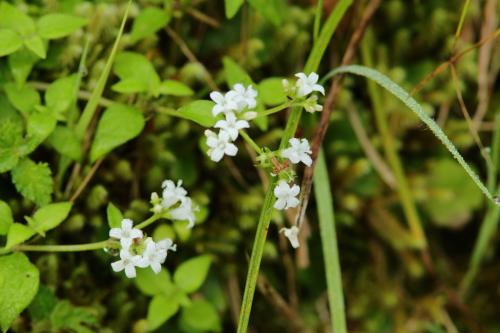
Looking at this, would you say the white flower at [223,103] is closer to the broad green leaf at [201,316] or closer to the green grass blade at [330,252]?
the green grass blade at [330,252]

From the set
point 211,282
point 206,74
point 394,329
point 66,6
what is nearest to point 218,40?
point 206,74

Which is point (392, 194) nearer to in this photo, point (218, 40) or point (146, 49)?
point (218, 40)

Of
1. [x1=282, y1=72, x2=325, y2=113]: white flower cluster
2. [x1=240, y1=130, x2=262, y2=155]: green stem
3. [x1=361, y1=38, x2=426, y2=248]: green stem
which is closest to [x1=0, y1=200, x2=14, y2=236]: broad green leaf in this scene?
[x1=240, y1=130, x2=262, y2=155]: green stem

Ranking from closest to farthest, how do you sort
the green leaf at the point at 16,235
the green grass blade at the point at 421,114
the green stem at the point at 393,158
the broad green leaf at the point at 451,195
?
the green grass blade at the point at 421,114
the green leaf at the point at 16,235
the green stem at the point at 393,158
the broad green leaf at the point at 451,195

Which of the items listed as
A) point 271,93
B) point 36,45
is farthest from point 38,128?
point 271,93

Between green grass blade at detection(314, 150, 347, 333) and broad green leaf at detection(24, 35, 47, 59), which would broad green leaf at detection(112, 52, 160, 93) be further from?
green grass blade at detection(314, 150, 347, 333)

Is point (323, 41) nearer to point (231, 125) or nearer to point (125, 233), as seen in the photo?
point (231, 125)

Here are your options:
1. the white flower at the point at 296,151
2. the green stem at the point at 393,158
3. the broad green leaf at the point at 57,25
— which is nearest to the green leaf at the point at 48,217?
the broad green leaf at the point at 57,25

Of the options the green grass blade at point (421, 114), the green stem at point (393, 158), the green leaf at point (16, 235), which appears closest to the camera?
the green grass blade at point (421, 114)
